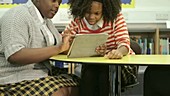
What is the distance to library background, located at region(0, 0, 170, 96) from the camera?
361cm

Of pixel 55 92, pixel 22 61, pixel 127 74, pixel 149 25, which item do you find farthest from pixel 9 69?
pixel 149 25

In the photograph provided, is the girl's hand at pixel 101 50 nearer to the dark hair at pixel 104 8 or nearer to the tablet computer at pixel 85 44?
the tablet computer at pixel 85 44

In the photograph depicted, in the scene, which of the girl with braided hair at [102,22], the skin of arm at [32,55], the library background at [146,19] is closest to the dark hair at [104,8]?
the girl with braided hair at [102,22]

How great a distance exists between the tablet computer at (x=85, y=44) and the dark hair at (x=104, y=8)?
0.30m

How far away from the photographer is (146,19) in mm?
3645

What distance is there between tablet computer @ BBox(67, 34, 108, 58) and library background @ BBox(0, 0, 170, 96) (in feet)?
6.29

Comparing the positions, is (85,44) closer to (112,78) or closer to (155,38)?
(112,78)

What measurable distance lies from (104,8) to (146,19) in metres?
1.82

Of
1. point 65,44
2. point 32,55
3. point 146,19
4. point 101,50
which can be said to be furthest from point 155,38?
point 32,55

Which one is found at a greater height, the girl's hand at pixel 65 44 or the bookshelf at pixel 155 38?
the girl's hand at pixel 65 44

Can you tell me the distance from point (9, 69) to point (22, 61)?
0.36 ft

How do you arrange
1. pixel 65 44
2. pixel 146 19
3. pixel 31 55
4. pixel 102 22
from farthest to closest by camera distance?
1. pixel 146 19
2. pixel 102 22
3. pixel 65 44
4. pixel 31 55

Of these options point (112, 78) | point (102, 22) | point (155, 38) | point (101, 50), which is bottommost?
point (155, 38)

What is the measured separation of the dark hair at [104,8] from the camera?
6.20ft
